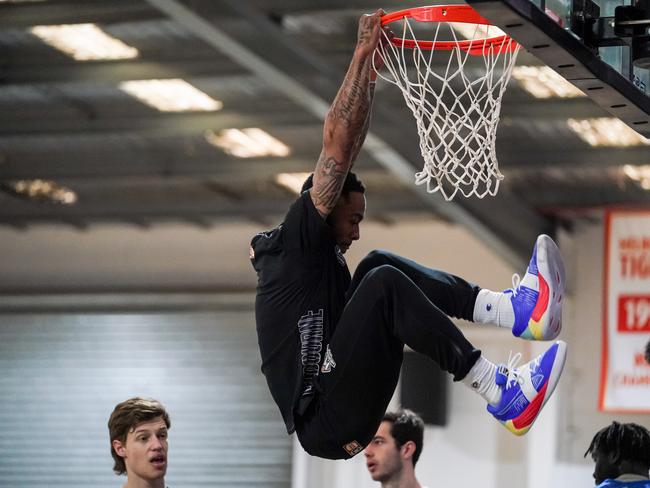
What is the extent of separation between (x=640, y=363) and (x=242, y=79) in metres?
5.51

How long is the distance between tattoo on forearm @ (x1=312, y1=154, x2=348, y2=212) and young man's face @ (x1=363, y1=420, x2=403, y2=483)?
326cm

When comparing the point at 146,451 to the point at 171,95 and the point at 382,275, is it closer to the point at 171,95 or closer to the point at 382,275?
the point at 382,275

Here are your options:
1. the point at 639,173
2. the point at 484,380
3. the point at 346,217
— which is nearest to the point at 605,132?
the point at 639,173

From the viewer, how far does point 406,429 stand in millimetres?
8469

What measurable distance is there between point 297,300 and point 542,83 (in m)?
6.85

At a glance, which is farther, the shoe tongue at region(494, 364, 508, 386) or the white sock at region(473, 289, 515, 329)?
the white sock at region(473, 289, 515, 329)

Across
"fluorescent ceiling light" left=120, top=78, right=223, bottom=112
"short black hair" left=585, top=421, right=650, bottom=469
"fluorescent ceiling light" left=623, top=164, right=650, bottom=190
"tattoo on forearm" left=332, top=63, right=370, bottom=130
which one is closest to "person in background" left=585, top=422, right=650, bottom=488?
"short black hair" left=585, top=421, right=650, bottom=469

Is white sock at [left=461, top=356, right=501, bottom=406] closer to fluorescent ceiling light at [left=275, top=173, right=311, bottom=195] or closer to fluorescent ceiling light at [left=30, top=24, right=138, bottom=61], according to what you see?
fluorescent ceiling light at [left=30, top=24, right=138, bottom=61]

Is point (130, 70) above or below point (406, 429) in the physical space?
above

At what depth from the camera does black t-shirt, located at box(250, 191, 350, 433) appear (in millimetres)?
5598

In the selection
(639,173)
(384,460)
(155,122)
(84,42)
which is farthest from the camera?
(639,173)

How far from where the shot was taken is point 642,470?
6578mm

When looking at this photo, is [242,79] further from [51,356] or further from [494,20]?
[494,20]

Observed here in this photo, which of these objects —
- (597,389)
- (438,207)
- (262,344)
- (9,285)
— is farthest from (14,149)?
(262,344)
